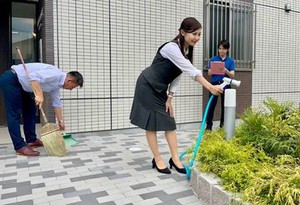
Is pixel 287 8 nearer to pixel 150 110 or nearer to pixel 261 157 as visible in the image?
pixel 150 110

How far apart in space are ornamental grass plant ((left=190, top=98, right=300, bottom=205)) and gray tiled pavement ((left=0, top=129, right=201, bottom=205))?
1.30ft

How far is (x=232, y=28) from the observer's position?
614 centimetres

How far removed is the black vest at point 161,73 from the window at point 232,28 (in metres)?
3.06

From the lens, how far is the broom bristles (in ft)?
11.6

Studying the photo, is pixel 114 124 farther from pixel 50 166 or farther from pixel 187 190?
pixel 187 190

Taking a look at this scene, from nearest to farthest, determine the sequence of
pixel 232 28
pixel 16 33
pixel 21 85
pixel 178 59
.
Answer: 1. pixel 178 59
2. pixel 21 85
3. pixel 16 33
4. pixel 232 28

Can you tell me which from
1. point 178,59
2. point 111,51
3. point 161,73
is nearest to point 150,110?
point 161,73

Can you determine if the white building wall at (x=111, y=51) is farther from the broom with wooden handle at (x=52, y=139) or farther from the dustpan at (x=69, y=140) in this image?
the broom with wooden handle at (x=52, y=139)

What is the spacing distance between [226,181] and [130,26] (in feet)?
11.9

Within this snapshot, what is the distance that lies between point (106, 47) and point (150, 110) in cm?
231

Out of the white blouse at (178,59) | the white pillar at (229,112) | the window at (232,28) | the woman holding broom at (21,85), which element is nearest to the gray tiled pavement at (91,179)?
the woman holding broom at (21,85)

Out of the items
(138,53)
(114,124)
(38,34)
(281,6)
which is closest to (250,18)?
(281,6)

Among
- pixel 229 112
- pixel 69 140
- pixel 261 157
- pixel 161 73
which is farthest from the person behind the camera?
pixel 69 140

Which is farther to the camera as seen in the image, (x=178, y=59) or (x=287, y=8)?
(x=287, y=8)
